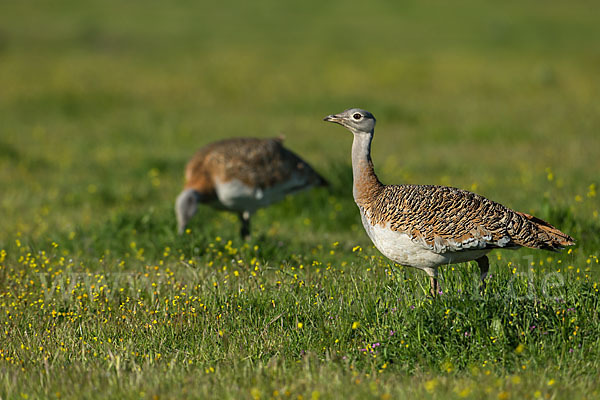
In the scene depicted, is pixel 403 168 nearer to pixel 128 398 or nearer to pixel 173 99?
pixel 128 398

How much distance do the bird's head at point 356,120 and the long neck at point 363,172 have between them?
0.18 ft

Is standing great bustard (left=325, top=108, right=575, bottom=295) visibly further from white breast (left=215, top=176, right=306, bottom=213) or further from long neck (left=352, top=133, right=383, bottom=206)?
white breast (left=215, top=176, right=306, bottom=213)

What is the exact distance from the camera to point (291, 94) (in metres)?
19.8

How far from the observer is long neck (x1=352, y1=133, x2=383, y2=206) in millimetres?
5242

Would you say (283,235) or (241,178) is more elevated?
(241,178)

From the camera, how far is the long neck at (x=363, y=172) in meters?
5.24

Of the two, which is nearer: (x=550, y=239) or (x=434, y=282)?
(x=550, y=239)

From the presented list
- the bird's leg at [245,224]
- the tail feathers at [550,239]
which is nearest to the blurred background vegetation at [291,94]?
the bird's leg at [245,224]

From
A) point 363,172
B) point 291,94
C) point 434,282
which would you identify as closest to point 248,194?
point 363,172

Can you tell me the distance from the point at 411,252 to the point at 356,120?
3.53 ft

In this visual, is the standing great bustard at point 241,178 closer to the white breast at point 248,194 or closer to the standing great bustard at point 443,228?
the white breast at point 248,194

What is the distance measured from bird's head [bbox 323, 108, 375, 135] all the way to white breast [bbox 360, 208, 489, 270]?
0.77m

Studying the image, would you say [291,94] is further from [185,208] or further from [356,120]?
[356,120]

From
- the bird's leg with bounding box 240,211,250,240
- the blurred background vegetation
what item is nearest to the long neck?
the blurred background vegetation
